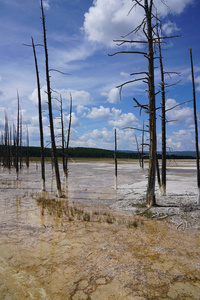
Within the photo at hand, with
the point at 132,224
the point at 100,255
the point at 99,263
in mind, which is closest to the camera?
the point at 99,263

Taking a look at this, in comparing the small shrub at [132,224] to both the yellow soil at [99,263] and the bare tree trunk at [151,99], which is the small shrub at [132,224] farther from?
the bare tree trunk at [151,99]

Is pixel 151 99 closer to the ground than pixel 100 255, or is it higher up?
higher up

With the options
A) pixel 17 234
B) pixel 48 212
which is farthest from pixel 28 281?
pixel 48 212

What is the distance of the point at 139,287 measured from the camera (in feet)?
13.4

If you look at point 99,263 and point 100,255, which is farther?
point 100,255

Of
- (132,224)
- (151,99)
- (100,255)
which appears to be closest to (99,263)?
(100,255)

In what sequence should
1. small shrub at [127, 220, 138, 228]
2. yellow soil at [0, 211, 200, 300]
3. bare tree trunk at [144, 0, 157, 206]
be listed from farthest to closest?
bare tree trunk at [144, 0, 157, 206]
small shrub at [127, 220, 138, 228]
yellow soil at [0, 211, 200, 300]

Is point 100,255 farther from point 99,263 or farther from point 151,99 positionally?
point 151,99

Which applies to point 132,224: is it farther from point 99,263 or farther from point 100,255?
→ point 99,263

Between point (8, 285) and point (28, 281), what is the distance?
1.30 ft

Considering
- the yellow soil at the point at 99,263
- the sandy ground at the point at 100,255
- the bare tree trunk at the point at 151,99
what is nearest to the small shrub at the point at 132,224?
the sandy ground at the point at 100,255

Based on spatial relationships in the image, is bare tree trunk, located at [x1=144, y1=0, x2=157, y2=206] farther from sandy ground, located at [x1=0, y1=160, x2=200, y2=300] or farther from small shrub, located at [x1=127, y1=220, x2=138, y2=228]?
small shrub, located at [x1=127, y1=220, x2=138, y2=228]

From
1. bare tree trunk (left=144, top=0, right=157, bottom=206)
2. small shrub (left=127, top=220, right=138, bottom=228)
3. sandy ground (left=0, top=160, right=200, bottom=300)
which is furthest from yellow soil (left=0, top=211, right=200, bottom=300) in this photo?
bare tree trunk (left=144, top=0, right=157, bottom=206)

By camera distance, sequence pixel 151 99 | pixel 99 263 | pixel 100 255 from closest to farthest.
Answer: pixel 99 263, pixel 100 255, pixel 151 99
